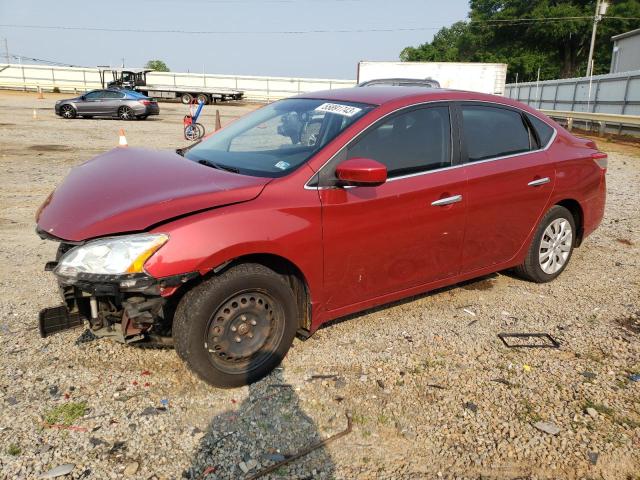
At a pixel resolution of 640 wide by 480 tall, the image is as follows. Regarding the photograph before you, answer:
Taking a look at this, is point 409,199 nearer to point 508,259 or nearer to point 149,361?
point 508,259

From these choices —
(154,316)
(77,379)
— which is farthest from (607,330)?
(77,379)

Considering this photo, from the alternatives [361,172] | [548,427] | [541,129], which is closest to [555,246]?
[541,129]

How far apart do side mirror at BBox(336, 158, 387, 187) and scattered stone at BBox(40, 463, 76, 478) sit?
2119 mm

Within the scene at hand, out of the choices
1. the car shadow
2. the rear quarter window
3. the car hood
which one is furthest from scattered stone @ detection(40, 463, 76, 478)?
the rear quarter window

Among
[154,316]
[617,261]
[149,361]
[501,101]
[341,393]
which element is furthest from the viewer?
[617,261]

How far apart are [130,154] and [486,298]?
127 inches

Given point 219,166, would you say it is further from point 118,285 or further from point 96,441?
point 96,441

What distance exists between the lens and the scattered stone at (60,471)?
2.44 meters

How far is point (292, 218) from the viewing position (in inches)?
123

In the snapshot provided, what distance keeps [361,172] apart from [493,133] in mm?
1680

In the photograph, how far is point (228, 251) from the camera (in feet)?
9.47

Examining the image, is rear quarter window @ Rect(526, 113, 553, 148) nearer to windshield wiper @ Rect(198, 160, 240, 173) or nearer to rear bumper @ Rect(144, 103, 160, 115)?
windshield wiper @ Rect(198, 160, 240, 173)

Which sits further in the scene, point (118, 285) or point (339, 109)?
point (339, 109)

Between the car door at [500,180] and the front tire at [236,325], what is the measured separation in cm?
167
